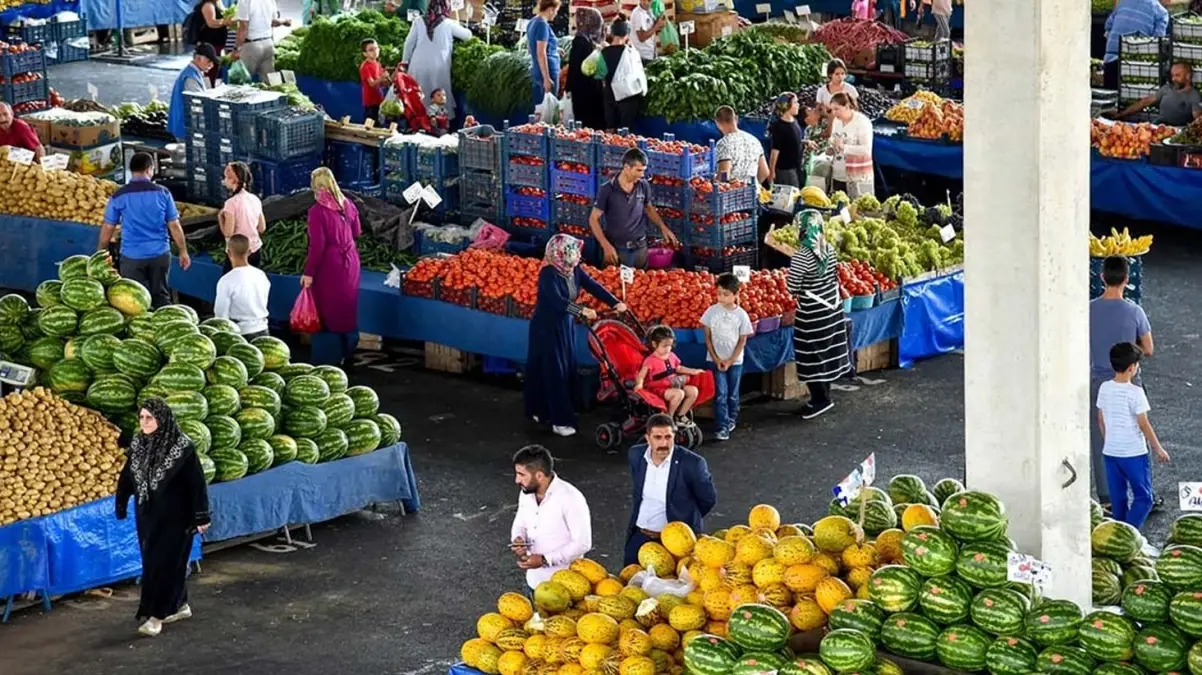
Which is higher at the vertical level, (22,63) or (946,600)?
(22,63)

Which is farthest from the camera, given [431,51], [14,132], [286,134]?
[431,51]

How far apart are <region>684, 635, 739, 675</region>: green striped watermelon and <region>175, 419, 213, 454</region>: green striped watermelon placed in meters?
4.26

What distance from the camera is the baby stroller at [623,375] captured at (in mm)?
13562

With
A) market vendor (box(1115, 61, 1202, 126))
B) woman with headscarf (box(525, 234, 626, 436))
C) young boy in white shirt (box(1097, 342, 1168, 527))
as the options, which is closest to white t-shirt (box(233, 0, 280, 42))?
woman with headscarf (box(525, 234, 626, 436))

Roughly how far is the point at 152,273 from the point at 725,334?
14.3 feet

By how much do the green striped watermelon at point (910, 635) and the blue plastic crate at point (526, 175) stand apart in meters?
8.38

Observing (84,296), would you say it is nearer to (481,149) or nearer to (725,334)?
(725,334)

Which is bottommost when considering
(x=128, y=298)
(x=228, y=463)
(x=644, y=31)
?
(x=228, y=463)

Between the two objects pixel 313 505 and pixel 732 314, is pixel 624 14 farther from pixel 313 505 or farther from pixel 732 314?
pixel 313 505

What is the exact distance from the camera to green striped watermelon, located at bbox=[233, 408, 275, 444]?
12.0 meters

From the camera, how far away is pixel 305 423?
A: 12242 millimetres

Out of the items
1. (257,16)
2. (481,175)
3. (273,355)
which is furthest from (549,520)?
(257,16)

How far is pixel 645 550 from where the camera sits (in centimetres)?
925

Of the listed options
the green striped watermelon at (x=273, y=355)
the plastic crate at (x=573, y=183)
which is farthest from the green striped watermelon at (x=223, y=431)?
the plastic crate at (x=573, y=183)
